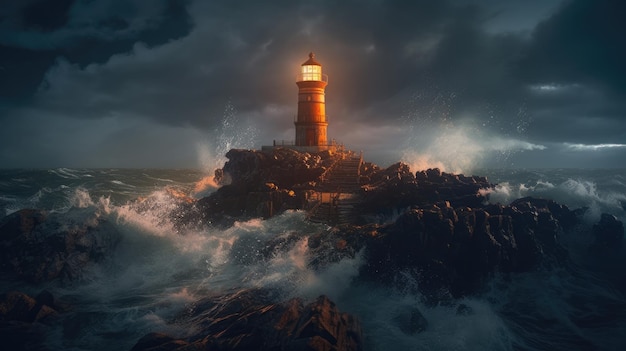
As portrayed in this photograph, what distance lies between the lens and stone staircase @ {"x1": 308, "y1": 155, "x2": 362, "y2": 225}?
1024 inches

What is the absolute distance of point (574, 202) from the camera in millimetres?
34594

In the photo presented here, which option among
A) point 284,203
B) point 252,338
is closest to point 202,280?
point 252,338

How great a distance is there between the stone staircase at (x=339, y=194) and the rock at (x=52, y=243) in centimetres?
1243

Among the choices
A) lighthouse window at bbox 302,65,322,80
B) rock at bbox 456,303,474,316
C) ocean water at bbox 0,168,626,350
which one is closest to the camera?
ocean water at bbox 0,168,626,350

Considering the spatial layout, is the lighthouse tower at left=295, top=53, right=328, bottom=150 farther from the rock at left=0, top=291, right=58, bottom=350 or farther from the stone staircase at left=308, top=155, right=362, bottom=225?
the rock at left=0, top=291, right=58, bottom=350

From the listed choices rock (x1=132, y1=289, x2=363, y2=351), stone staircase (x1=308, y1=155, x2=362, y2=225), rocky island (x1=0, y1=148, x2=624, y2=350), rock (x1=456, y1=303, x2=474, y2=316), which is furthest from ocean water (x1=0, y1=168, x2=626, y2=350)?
stone staircase (x1=308, y1=155, x2=362, y2=225)

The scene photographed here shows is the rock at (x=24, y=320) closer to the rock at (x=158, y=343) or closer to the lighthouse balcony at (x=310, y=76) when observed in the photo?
the rock at (x=158, y=343)

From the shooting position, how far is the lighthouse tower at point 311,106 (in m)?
40.9

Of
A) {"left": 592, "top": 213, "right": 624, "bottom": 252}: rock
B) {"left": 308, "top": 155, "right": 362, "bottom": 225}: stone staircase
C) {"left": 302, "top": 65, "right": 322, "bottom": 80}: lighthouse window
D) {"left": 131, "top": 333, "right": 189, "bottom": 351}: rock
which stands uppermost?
{"left": 302, "top": 65, "right": 322, "bottom": 80}: lighthouse window

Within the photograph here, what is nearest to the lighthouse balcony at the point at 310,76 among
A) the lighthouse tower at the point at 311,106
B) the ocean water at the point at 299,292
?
Answer: the lighthouse tower at the point at 311,106

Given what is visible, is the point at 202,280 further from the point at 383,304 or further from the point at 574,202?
the point at 574,202

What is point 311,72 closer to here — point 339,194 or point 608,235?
point 339,194

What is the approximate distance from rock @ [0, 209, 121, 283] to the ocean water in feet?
1.70

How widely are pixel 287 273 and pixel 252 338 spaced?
6.18 meters
